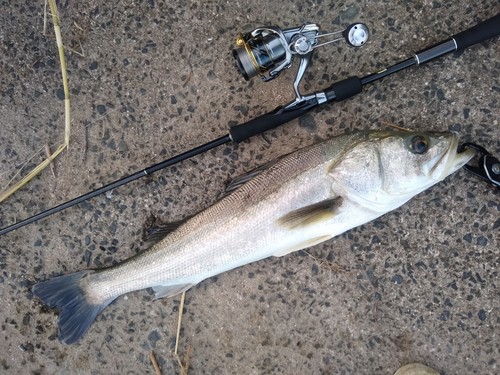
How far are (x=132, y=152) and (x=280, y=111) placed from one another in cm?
103

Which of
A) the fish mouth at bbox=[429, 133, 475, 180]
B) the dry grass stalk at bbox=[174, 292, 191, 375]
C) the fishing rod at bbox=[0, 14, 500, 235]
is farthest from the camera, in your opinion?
the dry grass stalk at bbox=[174, 292, 191, 375]

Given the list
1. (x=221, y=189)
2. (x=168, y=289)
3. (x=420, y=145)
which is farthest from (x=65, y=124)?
(x=420, y=145)

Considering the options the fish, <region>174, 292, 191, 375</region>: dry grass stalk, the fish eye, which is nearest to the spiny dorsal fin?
the fish

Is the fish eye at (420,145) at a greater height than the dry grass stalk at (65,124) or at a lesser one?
lesser

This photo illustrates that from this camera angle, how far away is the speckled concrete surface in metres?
2.79

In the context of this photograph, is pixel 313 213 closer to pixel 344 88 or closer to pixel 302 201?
pixel 302 201

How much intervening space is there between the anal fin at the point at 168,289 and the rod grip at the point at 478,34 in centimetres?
208

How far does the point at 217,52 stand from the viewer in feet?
9.64

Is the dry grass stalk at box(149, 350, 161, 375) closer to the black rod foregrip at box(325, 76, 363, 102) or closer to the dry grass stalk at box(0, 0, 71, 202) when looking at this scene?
the dry grass stalk at box(0, 0, 71, 202)

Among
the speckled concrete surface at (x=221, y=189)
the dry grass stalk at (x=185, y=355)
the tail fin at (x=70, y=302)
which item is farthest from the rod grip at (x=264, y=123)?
the tail fin at (x=70, y=302)

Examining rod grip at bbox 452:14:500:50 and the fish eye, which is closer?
the fish eye

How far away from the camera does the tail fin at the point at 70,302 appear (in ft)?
9.46

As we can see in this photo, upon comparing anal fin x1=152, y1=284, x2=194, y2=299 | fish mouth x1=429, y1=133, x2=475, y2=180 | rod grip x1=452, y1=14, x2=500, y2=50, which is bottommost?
anal fin x1=152, y1=284, x2=194, y2=299

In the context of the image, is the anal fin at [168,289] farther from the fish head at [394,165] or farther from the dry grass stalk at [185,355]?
the fish head at [394,165]
